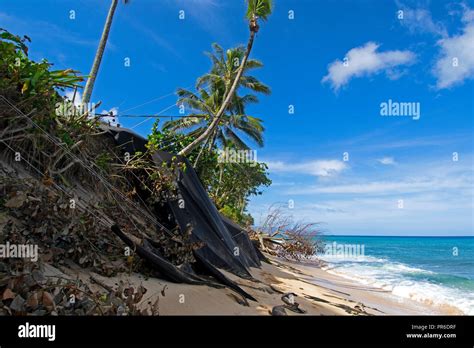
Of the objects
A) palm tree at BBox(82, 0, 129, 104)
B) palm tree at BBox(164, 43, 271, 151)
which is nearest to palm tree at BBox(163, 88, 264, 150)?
palm tree at BBox(164, 43, 271, 151)

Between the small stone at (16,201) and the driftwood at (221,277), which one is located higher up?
the small stone at (16,201)

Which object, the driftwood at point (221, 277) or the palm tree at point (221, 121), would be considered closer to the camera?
the driftwood at point (221, 277)

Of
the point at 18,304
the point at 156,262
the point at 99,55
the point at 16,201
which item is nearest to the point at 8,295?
the point at 18,304

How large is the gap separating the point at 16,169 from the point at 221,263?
11.6 ft

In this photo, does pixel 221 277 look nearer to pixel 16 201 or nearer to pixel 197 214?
pixel 197 214

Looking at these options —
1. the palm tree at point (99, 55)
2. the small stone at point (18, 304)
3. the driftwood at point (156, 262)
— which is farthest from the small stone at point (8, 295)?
the palm tree at point (99, 55)

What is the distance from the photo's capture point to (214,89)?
73.7 ft

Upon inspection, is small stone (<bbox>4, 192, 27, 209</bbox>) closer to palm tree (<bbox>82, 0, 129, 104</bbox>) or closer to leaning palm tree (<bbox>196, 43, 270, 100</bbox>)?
palm tree (<bbox>82, 0, 129, 104</bbox>)

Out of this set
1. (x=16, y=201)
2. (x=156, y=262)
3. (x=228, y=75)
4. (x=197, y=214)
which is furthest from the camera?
(x=228, y=75)

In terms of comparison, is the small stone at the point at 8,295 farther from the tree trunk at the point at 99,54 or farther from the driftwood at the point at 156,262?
the tree trunk at the point at 99,54
